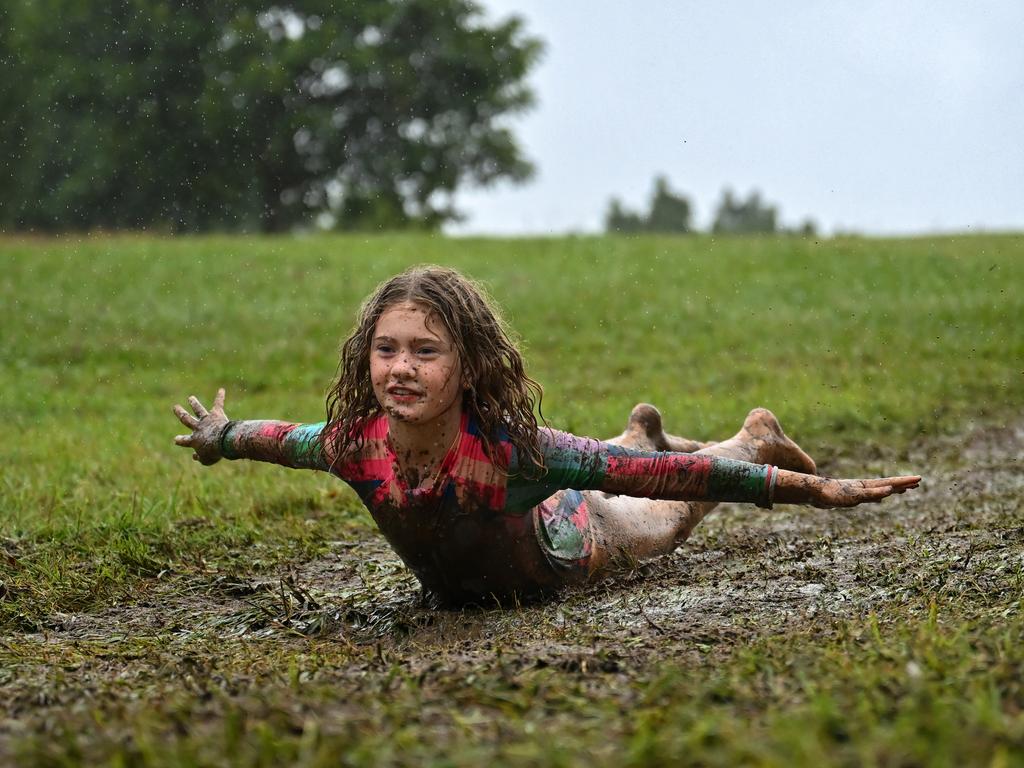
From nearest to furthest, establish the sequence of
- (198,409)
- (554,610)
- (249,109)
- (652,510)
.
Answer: (554,610)
(198,409)
(652,510)
(249,109)

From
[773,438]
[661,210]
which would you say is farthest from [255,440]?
[661,210]

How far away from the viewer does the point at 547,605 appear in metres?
4.89

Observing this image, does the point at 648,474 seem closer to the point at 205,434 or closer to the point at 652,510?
the point at 652,510

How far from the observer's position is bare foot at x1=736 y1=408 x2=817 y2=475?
5.90 meters

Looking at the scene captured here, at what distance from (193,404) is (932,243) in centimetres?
1819

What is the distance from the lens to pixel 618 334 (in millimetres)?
14922

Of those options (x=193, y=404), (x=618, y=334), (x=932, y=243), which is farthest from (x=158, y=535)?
(x=932, y=243)

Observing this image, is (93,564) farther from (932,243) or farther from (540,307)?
(932,243)

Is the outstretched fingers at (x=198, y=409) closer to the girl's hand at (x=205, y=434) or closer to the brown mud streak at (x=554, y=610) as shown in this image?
the girl's hand at (x=205, y=434)

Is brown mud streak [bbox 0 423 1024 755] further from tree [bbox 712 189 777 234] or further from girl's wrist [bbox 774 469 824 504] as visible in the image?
tree [bbox 712 189 777 234]

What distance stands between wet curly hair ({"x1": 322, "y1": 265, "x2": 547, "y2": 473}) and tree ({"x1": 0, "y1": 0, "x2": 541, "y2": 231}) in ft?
91.5

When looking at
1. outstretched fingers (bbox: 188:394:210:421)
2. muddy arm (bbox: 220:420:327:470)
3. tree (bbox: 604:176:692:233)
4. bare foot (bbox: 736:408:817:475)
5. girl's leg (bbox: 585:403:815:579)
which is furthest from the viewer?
tree (bbox: 604:176:692:233)

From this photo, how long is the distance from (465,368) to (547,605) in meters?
0.97

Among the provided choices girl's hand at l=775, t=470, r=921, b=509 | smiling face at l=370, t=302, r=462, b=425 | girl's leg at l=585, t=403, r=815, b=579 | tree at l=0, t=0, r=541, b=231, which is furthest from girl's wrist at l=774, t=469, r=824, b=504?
tree at l=0, t=0, r=541, b=231
